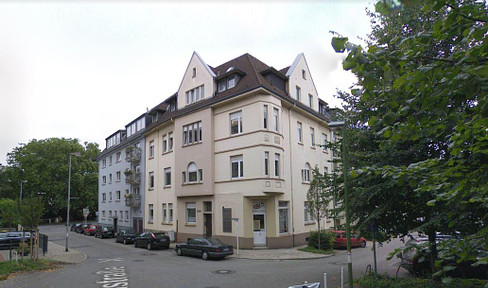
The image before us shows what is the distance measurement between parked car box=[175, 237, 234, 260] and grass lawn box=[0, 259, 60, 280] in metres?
7.64

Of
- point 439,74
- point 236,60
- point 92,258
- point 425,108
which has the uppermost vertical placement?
point 236,60

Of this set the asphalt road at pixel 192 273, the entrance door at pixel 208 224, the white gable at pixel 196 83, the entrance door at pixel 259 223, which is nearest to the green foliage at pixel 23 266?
the asphalt road at pixel 192 273

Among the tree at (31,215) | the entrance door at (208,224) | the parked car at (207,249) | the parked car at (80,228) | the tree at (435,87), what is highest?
the tree at (435,87)

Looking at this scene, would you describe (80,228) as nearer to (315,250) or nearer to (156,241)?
(156,241)

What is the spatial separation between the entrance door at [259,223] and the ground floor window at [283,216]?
1356mm

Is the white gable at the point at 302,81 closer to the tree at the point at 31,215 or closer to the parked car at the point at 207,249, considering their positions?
the parked car at the point at 207,249

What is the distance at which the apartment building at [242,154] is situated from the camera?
25.1m

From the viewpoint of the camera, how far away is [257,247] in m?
24.7

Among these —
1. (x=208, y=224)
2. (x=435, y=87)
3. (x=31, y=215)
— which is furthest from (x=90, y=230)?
(x=435, y=87)

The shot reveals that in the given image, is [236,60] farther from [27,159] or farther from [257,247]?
[27,159]

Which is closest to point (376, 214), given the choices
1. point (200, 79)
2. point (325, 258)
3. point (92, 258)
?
point (325, 258)

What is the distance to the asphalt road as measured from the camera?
14.2 meters

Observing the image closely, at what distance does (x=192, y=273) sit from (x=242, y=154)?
11133 mm

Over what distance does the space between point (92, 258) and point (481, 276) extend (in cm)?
2195
